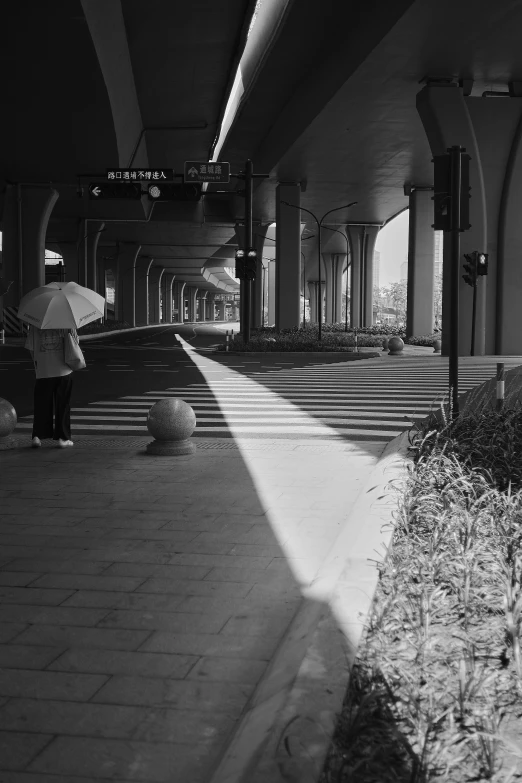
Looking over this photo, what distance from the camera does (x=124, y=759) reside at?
3.17m

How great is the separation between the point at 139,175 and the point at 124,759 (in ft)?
110

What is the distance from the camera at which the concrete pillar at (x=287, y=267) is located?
48.2 metres

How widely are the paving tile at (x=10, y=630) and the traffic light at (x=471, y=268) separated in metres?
26.4

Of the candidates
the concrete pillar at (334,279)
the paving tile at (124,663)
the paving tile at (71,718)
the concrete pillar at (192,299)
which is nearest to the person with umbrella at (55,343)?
the paving tile at (124,663)

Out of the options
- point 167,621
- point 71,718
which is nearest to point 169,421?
point 167,621

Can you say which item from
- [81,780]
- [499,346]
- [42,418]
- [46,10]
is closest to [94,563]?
[81,780]

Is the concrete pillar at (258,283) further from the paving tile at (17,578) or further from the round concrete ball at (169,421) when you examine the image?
the paving tile at (17,578)

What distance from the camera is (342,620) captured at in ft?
13.3

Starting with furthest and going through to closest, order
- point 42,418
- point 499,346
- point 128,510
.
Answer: point 499,346 → point 42,418 → point 128,510

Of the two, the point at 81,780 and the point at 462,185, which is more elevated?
the point at 462,185

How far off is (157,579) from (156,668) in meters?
1.35

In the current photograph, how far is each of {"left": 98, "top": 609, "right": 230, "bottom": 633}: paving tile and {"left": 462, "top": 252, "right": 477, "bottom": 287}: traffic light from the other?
85.5 ft

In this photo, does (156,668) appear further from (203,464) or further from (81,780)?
(203,464)

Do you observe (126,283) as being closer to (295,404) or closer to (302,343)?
(302,343)
